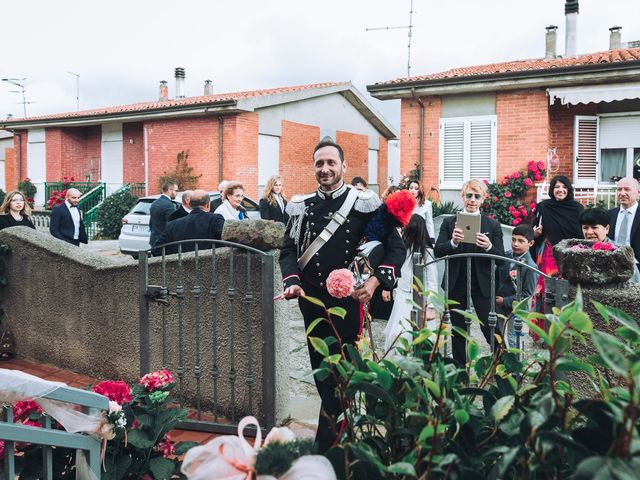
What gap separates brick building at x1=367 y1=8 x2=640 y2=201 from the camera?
1326 centimetres

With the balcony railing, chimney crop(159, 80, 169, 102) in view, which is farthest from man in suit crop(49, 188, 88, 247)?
chimney crop(159, 80, 169, 102)

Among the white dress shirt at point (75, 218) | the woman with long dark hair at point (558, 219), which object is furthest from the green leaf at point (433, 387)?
the white dress shirt at point (75, 218)

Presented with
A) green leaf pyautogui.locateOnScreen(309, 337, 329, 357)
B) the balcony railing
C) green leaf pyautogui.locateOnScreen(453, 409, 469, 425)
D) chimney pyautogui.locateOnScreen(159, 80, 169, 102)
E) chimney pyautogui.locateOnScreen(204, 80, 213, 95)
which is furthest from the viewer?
chimney pyautogui.locateOnScreen(204, 80, 213, 95)

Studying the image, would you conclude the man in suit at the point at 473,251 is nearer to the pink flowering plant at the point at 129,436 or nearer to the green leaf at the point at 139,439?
the pink flowering plant at the point at 129,436

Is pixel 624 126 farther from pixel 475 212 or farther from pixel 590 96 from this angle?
pixel 475 212

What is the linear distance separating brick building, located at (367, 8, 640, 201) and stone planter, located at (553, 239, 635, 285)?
37.6ft

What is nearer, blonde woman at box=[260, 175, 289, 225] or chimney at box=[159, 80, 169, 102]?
blonde woman at box=[260, 175, 289, 225]

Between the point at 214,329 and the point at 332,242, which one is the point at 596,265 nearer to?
the point at 332,242

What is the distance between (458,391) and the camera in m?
1.58

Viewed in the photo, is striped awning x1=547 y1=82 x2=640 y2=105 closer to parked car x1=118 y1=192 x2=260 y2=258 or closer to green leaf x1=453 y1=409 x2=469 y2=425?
parked car x1=118 y1=192 x2=260 y2=258

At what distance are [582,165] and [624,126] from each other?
1287 millimetres

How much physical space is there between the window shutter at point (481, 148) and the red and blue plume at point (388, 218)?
11.9m

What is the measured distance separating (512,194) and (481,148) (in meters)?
1.70

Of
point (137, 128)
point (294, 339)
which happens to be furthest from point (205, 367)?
point (137, 128)
